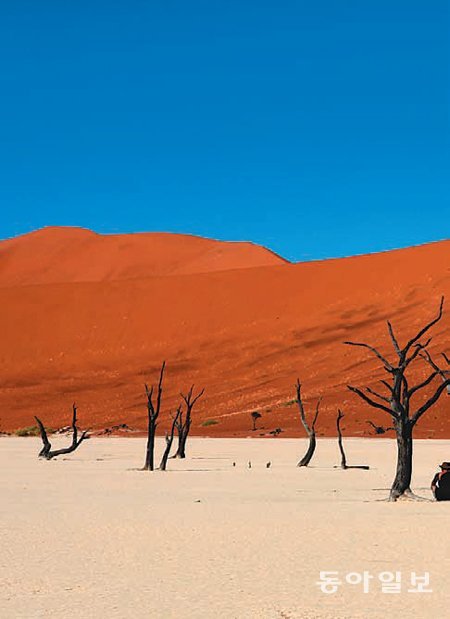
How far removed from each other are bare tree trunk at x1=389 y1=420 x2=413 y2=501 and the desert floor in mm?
396

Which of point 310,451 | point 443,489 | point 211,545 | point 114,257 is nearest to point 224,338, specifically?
point 114,257

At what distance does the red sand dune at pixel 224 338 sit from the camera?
58.9 m

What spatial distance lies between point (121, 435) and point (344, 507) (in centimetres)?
3679

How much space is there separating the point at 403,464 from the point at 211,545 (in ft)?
20.7

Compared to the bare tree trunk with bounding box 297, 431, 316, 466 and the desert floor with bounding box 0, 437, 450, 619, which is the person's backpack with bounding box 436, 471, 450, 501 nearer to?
the desert floor with bounding box 0, 437, 450, 619

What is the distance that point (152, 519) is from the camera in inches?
576

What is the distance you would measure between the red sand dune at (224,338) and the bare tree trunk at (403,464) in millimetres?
29393

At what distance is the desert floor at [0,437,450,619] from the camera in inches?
321

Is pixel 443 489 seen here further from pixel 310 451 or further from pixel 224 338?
pixel 224 338

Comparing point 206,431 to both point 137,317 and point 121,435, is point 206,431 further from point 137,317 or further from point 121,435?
point 137,317

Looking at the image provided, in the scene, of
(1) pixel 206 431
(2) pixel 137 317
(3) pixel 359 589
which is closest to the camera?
(3) pixel 359 589

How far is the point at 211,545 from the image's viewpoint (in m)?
11.8

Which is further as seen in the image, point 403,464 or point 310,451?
point 310,451

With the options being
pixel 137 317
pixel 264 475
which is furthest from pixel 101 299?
pixel 264 475
